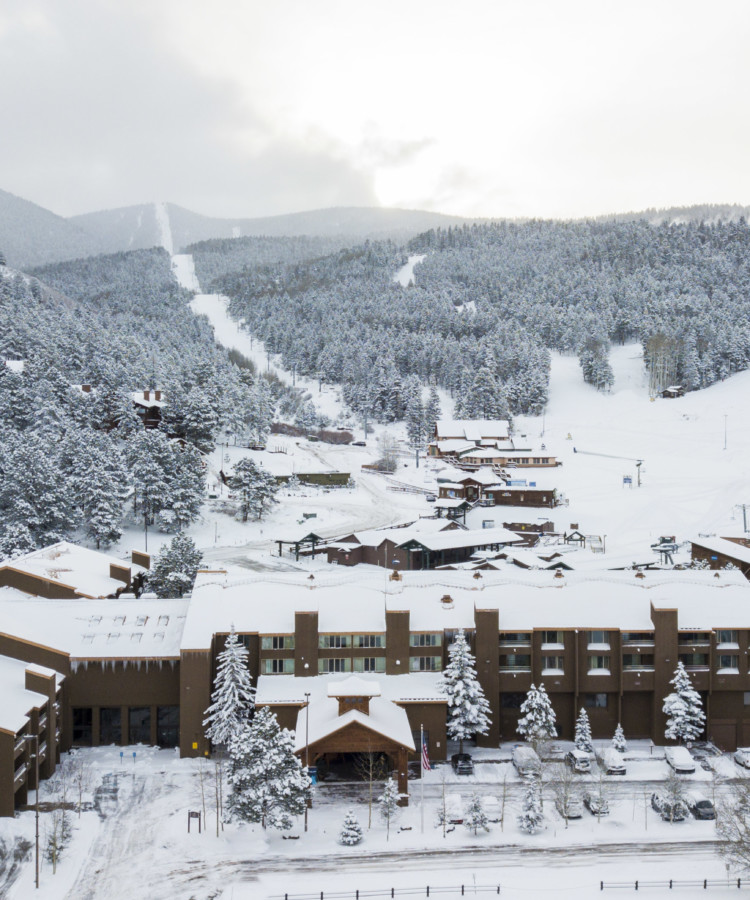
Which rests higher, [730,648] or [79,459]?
[79,459]

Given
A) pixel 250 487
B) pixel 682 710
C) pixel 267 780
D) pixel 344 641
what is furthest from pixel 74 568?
pixel 682 710

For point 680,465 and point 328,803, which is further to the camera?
point 680,465

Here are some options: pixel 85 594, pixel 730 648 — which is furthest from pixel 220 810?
pixel 730 648

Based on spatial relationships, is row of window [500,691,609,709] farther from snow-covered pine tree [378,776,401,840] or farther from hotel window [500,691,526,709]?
snow-covered pine tree [378,776,401,840]

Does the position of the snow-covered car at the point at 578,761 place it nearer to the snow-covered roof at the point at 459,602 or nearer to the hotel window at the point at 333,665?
the snow-covered roof at the point at 459,602

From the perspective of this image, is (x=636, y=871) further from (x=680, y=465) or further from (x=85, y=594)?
(x=680, y=465)

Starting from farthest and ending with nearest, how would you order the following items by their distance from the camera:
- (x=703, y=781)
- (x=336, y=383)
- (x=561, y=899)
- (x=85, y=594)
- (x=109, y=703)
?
(x=336, y=383), (x=85, y=594), (x=109, y=703), (x=703, y=781), (x=561, y=899)

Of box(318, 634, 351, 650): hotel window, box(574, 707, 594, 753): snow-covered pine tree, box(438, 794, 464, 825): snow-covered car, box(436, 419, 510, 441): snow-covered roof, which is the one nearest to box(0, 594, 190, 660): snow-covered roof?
box(318, 634, 351, 650): hotel window
